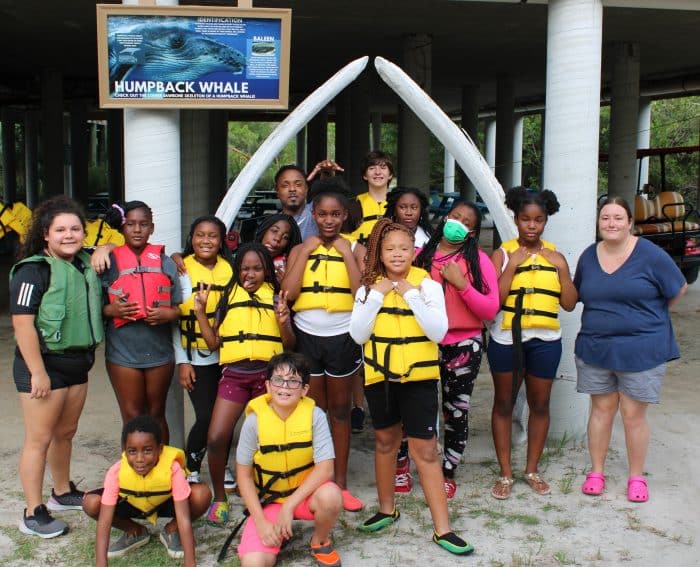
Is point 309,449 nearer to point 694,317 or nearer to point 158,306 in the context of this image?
point 158,306

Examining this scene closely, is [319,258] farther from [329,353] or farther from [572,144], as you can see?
[572,144]

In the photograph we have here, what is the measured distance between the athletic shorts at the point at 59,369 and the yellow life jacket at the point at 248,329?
0.68m

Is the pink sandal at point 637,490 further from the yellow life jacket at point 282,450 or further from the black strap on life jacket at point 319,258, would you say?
the black strap on life jacket at point 319,258

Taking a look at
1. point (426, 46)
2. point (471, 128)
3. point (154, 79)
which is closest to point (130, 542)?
point (154, 79)

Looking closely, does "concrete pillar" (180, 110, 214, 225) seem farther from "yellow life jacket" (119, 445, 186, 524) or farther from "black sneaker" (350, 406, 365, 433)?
"yellow life jacket" (119, 445, 186, 524)

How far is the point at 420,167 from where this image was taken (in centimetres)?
1644

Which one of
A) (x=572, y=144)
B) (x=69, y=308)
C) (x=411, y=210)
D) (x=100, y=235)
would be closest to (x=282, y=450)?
(x=69, y=308)

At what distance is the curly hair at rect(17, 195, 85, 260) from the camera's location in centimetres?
382

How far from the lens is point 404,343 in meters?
3.61

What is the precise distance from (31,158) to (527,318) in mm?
25397

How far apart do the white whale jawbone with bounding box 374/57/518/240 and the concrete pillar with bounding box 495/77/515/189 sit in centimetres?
1589

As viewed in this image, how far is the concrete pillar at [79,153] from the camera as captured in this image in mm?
23812

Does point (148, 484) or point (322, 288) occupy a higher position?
point (322, 288)

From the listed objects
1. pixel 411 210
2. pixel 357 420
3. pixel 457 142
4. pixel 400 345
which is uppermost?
pixel 457 142
